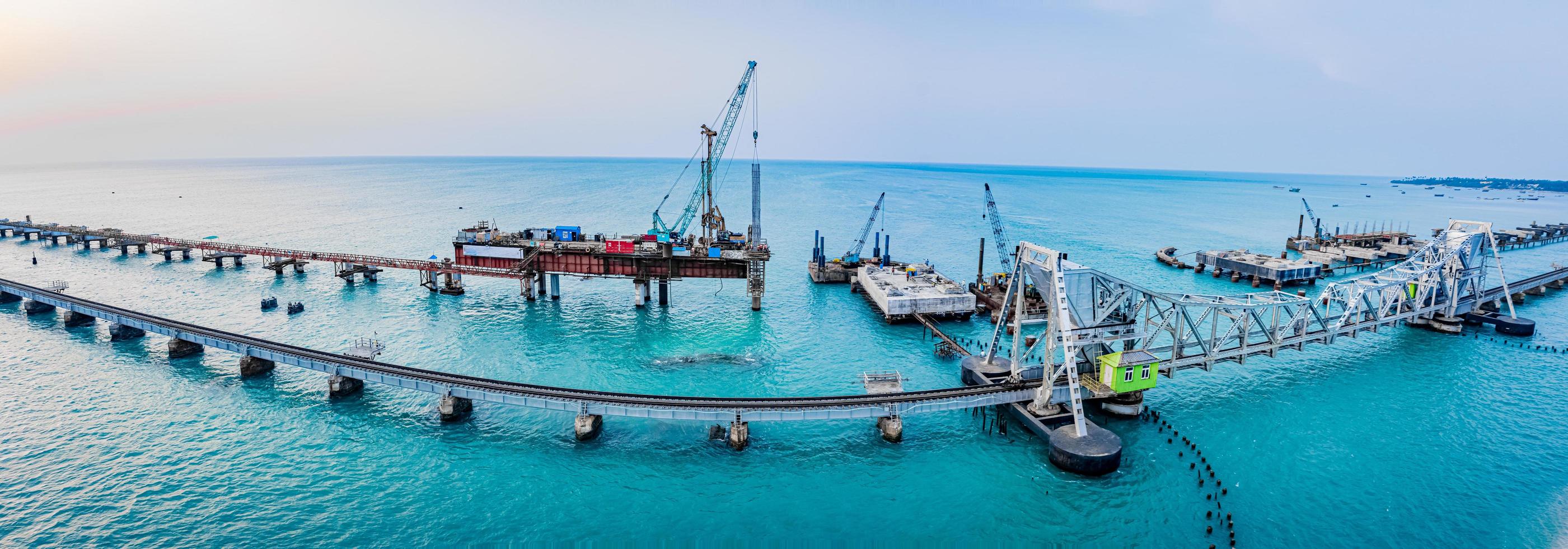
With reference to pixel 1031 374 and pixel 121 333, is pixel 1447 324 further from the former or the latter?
pixel 121 333

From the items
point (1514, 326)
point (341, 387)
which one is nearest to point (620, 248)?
point (341, 387)

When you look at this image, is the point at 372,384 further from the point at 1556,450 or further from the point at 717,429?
the point at 1556,450

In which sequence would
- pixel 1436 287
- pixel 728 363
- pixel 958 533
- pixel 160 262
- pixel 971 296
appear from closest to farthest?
pixel 958 533, pixel 728 363, pixel 1436 287, pixel 971 296, pixel 160 262

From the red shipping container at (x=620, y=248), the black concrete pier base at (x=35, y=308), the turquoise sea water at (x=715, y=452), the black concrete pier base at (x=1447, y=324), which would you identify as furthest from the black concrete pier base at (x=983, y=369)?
the black concrete pier base at (x=35, y=308)

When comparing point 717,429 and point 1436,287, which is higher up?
point 1436,287

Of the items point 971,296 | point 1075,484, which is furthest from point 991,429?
point 971,296

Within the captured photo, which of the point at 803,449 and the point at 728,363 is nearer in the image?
the point at 803,449
